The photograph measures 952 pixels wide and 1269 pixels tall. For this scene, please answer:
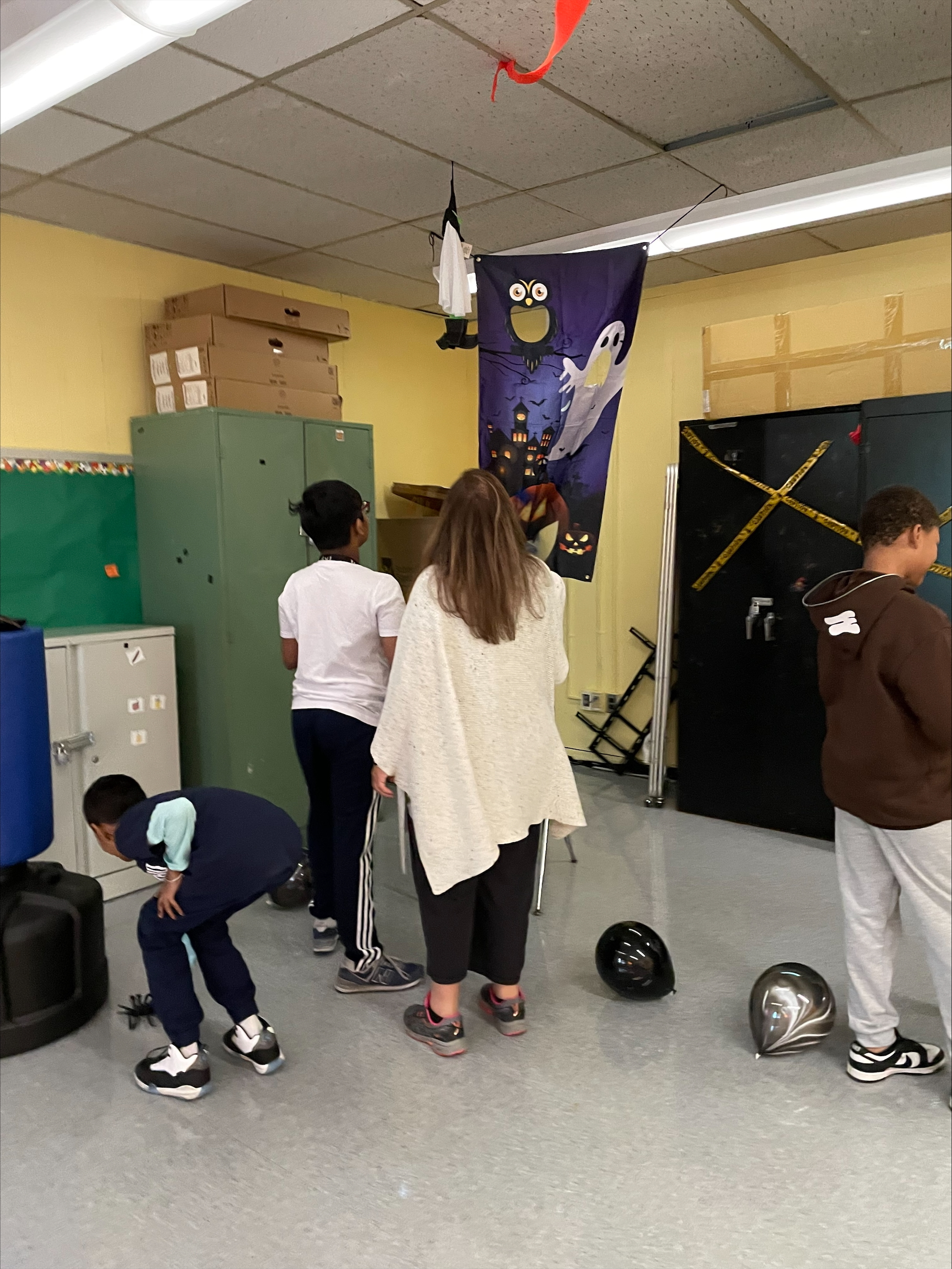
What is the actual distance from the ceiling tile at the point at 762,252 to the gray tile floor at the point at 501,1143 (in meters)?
3.11

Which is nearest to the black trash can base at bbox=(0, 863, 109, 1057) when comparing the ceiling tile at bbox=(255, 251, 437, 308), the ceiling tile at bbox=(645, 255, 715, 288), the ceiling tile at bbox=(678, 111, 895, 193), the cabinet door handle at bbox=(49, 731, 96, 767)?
the cabinet door handle at bbox=(49, 731, 96, 767)

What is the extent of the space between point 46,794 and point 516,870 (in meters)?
1.38

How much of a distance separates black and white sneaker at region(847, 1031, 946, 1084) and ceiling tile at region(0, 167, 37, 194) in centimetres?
388

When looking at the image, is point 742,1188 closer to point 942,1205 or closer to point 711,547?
point 942,1205

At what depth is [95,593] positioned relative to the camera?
161 inches

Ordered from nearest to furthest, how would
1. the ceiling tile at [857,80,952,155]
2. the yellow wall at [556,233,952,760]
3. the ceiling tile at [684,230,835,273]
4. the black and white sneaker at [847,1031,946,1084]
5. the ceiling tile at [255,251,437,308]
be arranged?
the black and white sneaker at [847,1031,946,1084], the ceiling tile at [857,80,952,155], the ceiling tile at [684,230,835,273], the ceiling tile at [255,251,437,308], the yellow wall at [556,233,952,760]

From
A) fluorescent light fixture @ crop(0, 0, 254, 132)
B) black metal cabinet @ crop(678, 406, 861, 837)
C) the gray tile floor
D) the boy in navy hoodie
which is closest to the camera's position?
the gray tile floor

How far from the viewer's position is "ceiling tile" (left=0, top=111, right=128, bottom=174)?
2945mm

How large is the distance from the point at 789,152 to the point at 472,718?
8.28 ft

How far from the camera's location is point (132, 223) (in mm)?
3916

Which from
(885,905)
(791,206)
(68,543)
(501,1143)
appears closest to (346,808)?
(501,1143)

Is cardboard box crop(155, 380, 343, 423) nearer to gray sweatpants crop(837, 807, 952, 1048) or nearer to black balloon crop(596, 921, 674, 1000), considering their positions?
black balloon crop(596, 921, 674, 1000)

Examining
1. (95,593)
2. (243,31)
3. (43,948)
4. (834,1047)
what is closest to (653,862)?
(834,1047)

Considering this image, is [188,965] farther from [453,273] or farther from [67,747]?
[453,273]
